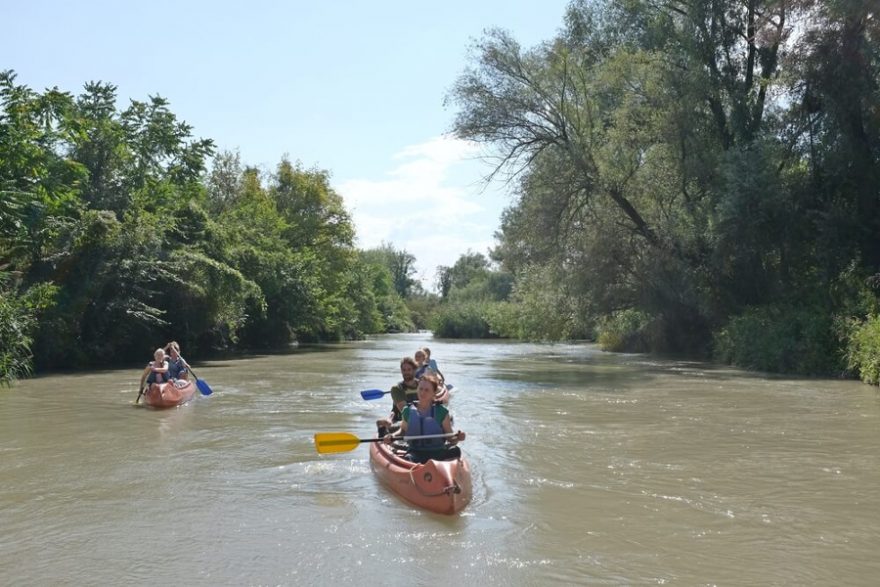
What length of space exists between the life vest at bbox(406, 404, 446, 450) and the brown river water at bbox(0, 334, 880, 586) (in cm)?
63

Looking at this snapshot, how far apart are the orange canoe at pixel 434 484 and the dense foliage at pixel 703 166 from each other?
46.0ft

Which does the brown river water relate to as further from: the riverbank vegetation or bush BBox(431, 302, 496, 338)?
bush BBox(431, 302, 496, 338)

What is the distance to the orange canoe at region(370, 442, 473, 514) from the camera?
6848 millimetres

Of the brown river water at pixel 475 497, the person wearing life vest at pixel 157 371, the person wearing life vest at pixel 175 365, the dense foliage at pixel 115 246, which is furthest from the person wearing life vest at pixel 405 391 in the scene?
the dense foliage at pixel 115 246

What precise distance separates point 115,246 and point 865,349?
→ 60.8ft

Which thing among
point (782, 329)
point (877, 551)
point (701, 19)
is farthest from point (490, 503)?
point (701, 19)

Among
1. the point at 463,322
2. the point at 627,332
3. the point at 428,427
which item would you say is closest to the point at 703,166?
the point at 627,332

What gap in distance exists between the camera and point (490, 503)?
7.36 metres

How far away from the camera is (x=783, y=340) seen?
794 inches

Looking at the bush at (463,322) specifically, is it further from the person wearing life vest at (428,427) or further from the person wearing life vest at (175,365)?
the person wearing life vest at (428,427)

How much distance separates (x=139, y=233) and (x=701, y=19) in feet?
55.7

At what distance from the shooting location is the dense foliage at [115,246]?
1669cm

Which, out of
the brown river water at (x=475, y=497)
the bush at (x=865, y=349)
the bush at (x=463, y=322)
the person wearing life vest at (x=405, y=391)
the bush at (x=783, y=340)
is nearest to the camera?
the brown river water at (x=475, y=497)

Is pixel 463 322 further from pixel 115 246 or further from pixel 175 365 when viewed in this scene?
pixel 175 365
